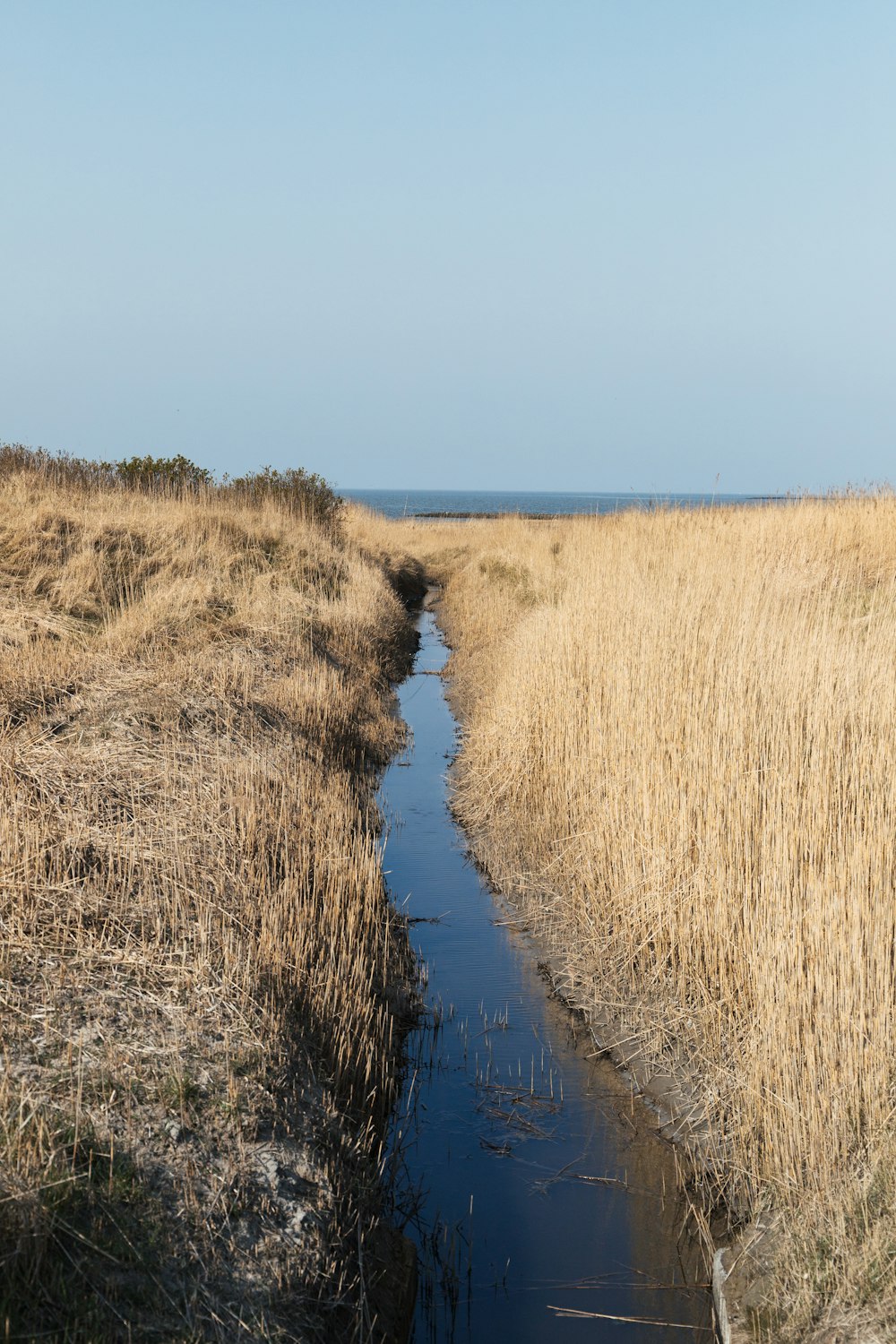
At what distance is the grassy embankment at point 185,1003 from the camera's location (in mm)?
2494

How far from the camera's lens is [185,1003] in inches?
139

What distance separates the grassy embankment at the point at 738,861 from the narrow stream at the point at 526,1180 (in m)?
0.27

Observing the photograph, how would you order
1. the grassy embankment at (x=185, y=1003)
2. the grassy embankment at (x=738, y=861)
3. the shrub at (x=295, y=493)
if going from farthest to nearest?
the shrub at (x=295, y=493), the grassy embankment at (x=738, y=861), the grassy embankment at (x=185, y=1003)

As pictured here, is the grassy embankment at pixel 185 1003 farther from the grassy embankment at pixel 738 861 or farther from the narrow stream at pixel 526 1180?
the grassy embankment at pixel 738 861

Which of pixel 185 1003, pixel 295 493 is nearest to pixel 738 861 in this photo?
pixel 185 1003

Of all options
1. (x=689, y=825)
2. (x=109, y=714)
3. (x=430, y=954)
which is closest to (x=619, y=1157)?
(x=689, y=825)

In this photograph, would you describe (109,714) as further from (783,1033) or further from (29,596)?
(783,1033)

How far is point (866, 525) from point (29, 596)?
8922 mm

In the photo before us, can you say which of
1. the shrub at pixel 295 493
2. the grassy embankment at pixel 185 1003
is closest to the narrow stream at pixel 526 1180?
the grassy embankment at pixel 185 1003

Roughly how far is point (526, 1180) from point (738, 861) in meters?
1.59

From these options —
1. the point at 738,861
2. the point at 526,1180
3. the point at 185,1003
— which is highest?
the point at 738,861

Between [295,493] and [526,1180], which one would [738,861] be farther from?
[295,493]

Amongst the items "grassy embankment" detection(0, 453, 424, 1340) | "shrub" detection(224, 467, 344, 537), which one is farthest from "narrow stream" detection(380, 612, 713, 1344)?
"shrub" detection(224, 467, 344, 537)

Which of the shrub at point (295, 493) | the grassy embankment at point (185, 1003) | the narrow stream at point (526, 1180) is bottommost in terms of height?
the narrow stream at point (526, 1180)
